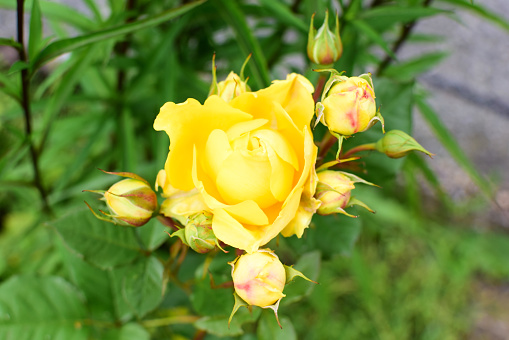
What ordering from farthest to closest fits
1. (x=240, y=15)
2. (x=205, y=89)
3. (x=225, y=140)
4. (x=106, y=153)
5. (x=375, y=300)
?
1. (x=375, y=300)
2. (x=106, y=153)
3. (x=205, y=89)
4. (x=240, y=15)
5. (x=225, y=140)

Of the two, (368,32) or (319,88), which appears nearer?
(319,88)

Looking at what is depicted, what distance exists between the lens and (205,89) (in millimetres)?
763

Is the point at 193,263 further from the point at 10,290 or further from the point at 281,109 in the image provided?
the point at 281,109

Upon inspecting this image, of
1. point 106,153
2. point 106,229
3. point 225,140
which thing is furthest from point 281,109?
point 106,153

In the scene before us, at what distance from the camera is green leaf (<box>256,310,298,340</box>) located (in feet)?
1.51

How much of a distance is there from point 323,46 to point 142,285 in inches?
11.0

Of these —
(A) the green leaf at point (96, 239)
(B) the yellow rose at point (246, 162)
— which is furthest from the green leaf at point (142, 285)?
(B) the yellow rose at point (246, 162)

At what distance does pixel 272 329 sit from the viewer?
0.47 metres

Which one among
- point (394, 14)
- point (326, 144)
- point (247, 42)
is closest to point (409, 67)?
point (394, 14)

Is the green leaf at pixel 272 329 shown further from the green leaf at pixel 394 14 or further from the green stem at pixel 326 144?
the green leaf at pixel 394 14

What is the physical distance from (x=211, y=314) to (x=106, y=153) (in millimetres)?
599

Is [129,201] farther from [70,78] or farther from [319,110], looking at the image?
[70,78]

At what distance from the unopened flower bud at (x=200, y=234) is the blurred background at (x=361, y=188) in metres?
0.34

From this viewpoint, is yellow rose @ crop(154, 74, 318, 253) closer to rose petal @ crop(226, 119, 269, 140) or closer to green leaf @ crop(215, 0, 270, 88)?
rose petal @ crop(226, 119, 269, 140)
